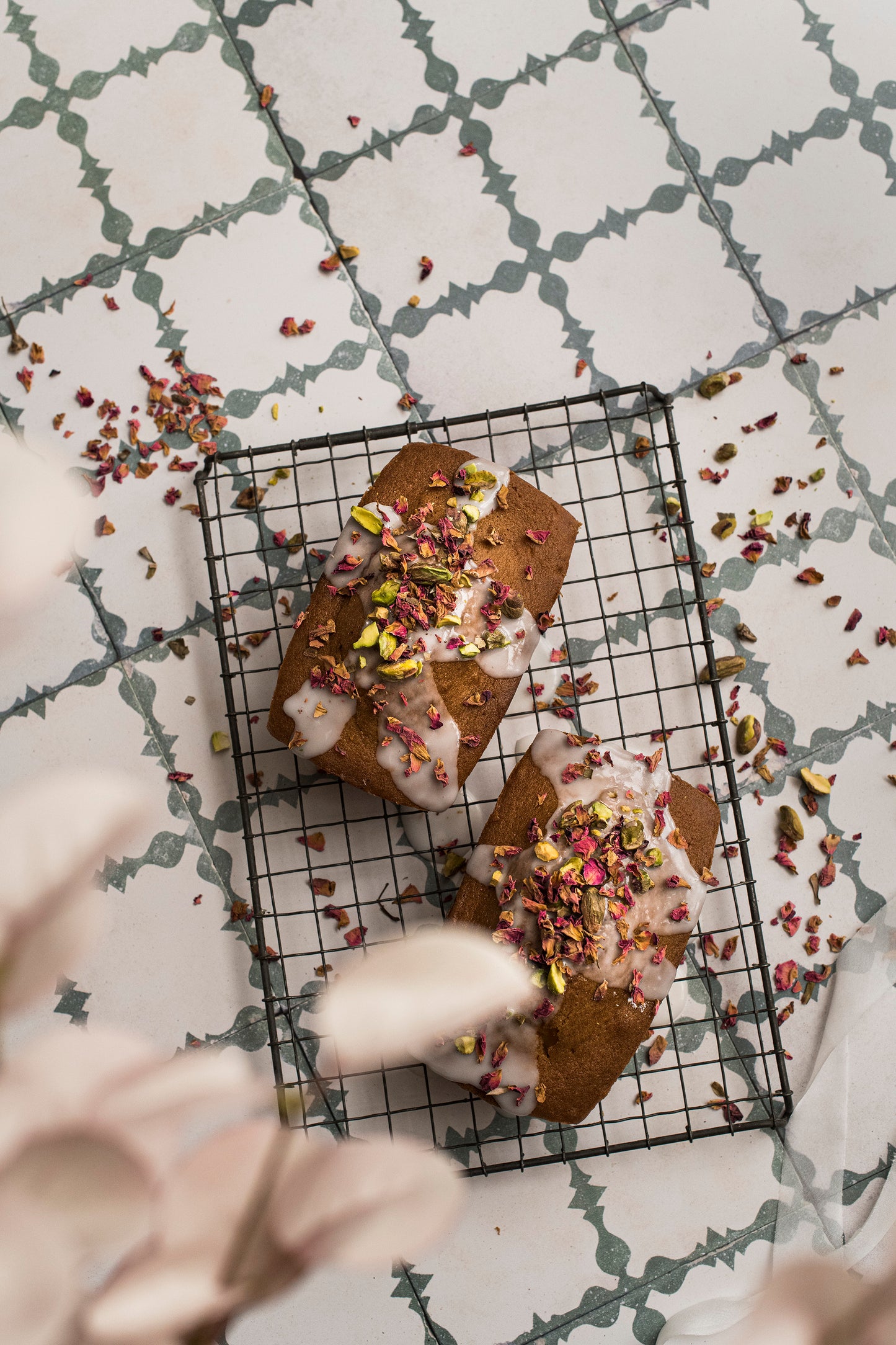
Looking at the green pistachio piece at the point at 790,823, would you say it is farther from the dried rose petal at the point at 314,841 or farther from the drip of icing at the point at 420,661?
the dried rose petal at the point at 314,841

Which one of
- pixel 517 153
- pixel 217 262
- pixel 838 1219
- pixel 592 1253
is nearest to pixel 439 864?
pixel 592 1253

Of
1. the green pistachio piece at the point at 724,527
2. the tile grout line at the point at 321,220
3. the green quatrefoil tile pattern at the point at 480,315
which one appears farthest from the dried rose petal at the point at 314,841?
the green pistachio piece at the point at 724,527

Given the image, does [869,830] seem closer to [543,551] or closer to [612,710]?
[612,710]

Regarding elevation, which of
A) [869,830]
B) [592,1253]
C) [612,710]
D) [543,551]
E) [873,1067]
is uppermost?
[543,551]

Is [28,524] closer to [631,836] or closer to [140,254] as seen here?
[631,836]

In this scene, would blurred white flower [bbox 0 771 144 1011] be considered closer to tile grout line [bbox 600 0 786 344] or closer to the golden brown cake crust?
the golden brown cake crust

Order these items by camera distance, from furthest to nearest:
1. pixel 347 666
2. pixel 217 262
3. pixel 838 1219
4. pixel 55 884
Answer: pixel 217 262 → pixel 838 1219 → pixel 347 666 → pixel 55 884

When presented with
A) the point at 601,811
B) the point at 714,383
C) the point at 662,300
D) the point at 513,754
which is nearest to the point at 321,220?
the point at 662,300
